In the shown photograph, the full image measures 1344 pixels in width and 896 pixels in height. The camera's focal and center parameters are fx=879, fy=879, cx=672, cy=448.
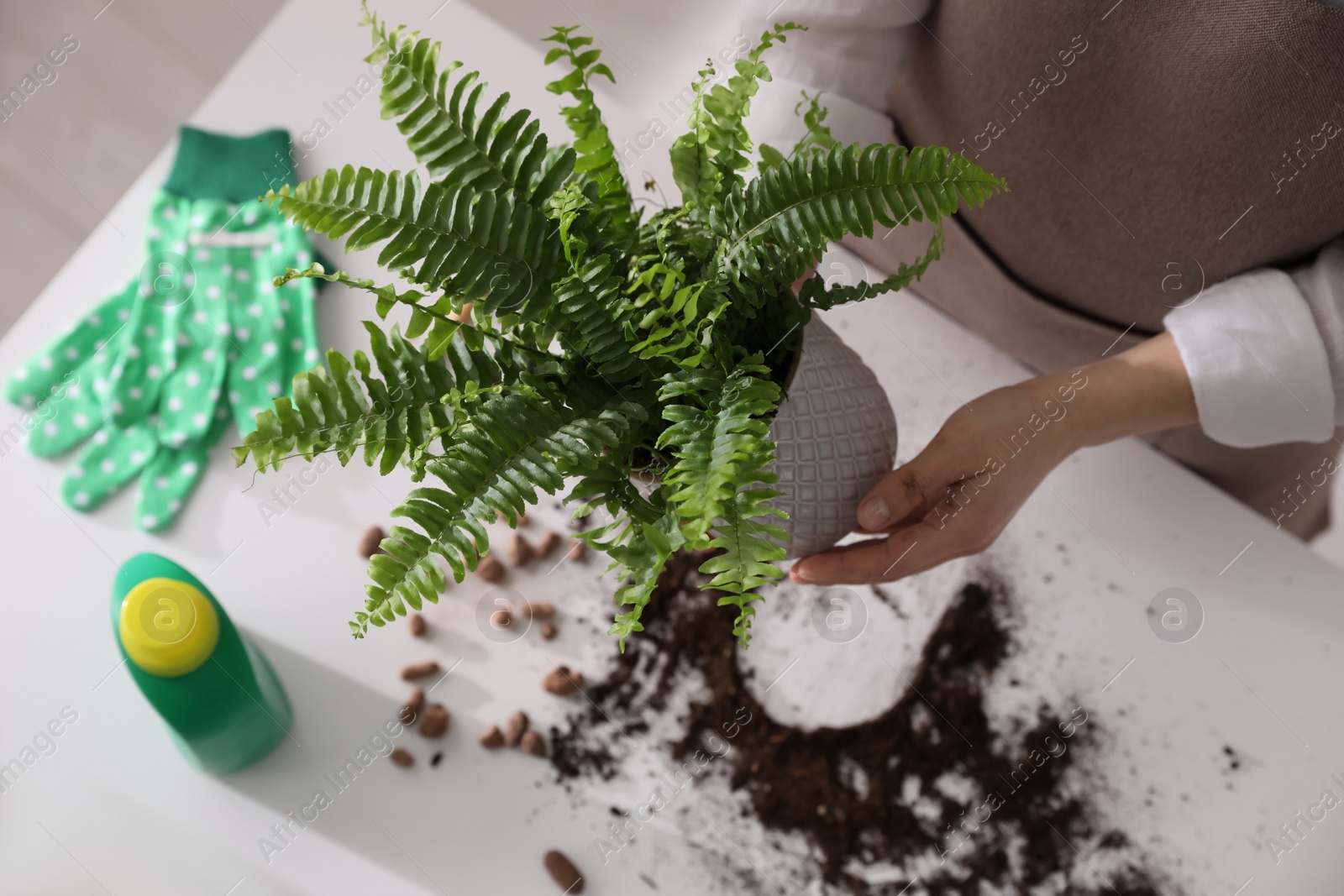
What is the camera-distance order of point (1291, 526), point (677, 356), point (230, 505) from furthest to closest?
point (1291, 526), point (230, 505), point (677, 356)

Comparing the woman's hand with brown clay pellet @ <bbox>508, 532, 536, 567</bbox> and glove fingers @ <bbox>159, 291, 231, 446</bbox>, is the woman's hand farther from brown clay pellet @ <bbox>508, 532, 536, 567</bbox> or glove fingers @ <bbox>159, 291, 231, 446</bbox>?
glove fingers @ <bbox>159, 291, 231, 446</bbox>

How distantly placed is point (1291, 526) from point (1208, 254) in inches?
23.1

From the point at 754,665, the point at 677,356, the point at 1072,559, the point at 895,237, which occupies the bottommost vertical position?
the point at 754,665

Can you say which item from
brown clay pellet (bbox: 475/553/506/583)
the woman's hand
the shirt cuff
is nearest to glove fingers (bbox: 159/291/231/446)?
brown clay pellet (bbox: 475/553/506/583)

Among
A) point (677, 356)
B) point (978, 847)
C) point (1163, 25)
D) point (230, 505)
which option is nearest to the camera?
point (677, 356)

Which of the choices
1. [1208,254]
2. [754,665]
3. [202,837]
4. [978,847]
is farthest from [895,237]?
[202,837]

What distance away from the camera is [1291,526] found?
46.5 inches

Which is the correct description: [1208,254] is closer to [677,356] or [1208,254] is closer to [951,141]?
[951,141]

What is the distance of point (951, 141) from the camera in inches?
35.0

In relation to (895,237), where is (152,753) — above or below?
below

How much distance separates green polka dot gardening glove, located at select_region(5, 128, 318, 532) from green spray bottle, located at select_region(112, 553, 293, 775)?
0.67 ft

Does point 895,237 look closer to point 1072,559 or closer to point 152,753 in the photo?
point 1072,559

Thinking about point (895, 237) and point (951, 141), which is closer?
point (951, 141)

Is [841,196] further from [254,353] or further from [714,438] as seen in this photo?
[254,353]
